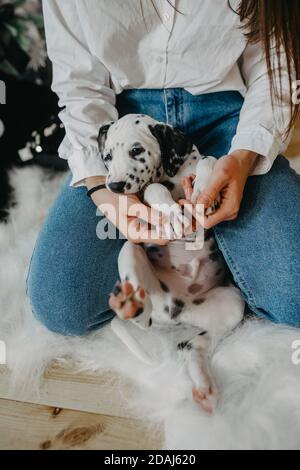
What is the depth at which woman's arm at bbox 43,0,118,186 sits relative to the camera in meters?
1.27

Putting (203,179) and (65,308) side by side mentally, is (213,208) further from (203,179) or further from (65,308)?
(65,308)

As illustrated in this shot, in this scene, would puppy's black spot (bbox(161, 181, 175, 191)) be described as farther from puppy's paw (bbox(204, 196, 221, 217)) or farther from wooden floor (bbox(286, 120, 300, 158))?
wooden floor (bbox(286, 120, 300, 158))

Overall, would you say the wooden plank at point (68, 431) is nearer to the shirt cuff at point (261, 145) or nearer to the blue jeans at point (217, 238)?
the blue jeans at point (217, 238)

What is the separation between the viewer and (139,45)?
128 cm

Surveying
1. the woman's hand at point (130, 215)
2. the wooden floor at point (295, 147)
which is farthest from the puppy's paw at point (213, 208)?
the wooden floor at point (295, 147)

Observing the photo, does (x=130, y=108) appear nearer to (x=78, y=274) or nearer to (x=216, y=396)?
(x=78, y=274)

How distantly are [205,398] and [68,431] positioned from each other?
1.05ft

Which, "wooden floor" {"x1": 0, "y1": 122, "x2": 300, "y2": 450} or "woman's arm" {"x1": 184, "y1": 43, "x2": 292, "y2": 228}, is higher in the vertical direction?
"woman's arm" {"x1": 184, "y1": 43, "x2": 292, "y2": 228}

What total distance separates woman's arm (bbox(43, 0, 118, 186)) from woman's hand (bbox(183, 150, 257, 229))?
297 mm

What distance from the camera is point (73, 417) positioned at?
3.71ft

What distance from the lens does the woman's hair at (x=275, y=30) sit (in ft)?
3.79

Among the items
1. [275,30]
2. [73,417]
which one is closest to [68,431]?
[73,417]

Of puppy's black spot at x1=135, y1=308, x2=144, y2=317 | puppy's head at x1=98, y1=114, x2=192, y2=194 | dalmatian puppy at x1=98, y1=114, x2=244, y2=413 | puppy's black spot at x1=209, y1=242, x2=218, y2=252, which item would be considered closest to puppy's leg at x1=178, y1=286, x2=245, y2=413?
dalmatian puppy at x1=98, y1=114, x2=244, y2=413

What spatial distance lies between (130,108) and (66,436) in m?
0.87
